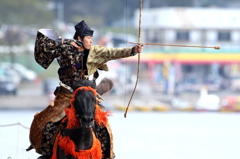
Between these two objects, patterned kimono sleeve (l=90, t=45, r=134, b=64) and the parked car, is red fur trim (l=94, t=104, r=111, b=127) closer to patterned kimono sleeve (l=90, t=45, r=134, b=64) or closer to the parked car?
patterned kimono sleeve (l=90, t=45, r=134, b=64)

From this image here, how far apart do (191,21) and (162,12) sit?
1.78 m

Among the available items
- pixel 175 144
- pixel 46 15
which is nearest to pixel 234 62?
pixel 46 15

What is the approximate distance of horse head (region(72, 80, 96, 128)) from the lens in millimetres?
4906

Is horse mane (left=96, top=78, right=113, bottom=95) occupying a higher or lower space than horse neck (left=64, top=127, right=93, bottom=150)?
higher

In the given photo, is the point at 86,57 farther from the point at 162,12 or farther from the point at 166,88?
the point at 162,12

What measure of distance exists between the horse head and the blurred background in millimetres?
19376

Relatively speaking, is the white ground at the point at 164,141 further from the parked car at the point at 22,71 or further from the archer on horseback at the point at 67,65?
the parked car at the point at 22,71

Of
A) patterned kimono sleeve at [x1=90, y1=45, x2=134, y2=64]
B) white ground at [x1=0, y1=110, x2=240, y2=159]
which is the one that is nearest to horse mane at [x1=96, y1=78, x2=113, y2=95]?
patterned kimono sleeve at [x1=90, y1=45, x2=134, y2=64]

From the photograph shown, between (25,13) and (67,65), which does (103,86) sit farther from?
(25,13)

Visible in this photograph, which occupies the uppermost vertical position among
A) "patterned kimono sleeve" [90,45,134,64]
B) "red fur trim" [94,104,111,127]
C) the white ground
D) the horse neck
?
"patterned kimono sleeve" [90,45,134,64]

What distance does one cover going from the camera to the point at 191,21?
1296 inches

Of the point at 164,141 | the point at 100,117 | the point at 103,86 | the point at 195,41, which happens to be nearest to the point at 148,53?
the point at 195,41

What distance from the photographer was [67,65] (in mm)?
5605

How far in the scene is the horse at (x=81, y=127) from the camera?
494 centimetres
